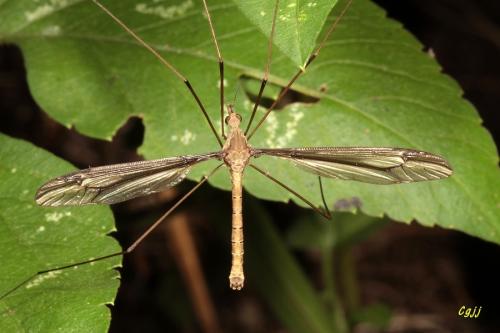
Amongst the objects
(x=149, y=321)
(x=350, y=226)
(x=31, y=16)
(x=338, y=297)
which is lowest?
(x=149, y=321)

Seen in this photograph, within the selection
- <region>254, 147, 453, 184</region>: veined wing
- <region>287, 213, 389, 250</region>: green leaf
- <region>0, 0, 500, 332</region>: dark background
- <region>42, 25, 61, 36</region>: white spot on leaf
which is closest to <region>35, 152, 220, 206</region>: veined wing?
<region>254, 147, 453, 184</region>: veined wing

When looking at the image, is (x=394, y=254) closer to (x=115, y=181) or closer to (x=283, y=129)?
(x=283, y=129)

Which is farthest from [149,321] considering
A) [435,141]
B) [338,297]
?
[435,141]

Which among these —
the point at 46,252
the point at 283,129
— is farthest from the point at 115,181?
the point at 283,129

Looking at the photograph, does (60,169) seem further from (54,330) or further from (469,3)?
(469,3)

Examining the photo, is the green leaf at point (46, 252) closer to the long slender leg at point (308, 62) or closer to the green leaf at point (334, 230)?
the long slender leg at point (308, 62)

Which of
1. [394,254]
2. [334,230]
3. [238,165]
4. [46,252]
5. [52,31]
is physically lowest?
[394,254]
